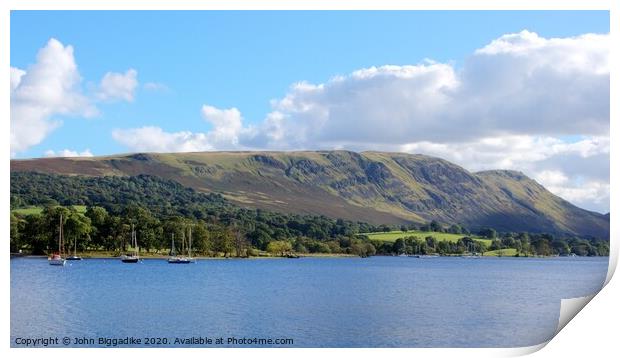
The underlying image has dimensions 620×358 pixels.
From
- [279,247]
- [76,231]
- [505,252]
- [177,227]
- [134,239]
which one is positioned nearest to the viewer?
[76,231]

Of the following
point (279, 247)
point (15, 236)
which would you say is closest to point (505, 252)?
point (279, 247)

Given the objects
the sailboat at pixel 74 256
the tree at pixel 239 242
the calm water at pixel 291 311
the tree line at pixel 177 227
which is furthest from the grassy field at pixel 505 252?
the calm water at pixel 291 311

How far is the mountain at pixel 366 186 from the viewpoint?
445ft

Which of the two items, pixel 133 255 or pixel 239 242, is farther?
pixel 239 242

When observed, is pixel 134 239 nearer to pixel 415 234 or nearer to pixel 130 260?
pixel 130 260

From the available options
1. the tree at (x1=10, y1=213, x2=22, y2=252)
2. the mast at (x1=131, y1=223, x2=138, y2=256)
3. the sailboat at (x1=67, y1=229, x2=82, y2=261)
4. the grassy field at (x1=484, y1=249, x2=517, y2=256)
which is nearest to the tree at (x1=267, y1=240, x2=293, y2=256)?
the mast at (x1=131, y1=223, x2=138, y2=256)

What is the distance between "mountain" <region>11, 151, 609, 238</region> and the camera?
135750mm

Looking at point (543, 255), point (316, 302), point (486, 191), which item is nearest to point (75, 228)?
point (316, 302)

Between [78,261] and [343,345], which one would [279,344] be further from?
[78,261]

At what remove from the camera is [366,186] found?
175000mm

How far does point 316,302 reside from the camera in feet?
102

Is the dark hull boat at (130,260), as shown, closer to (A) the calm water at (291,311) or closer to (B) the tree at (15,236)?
(B) the tree at (15,236)
